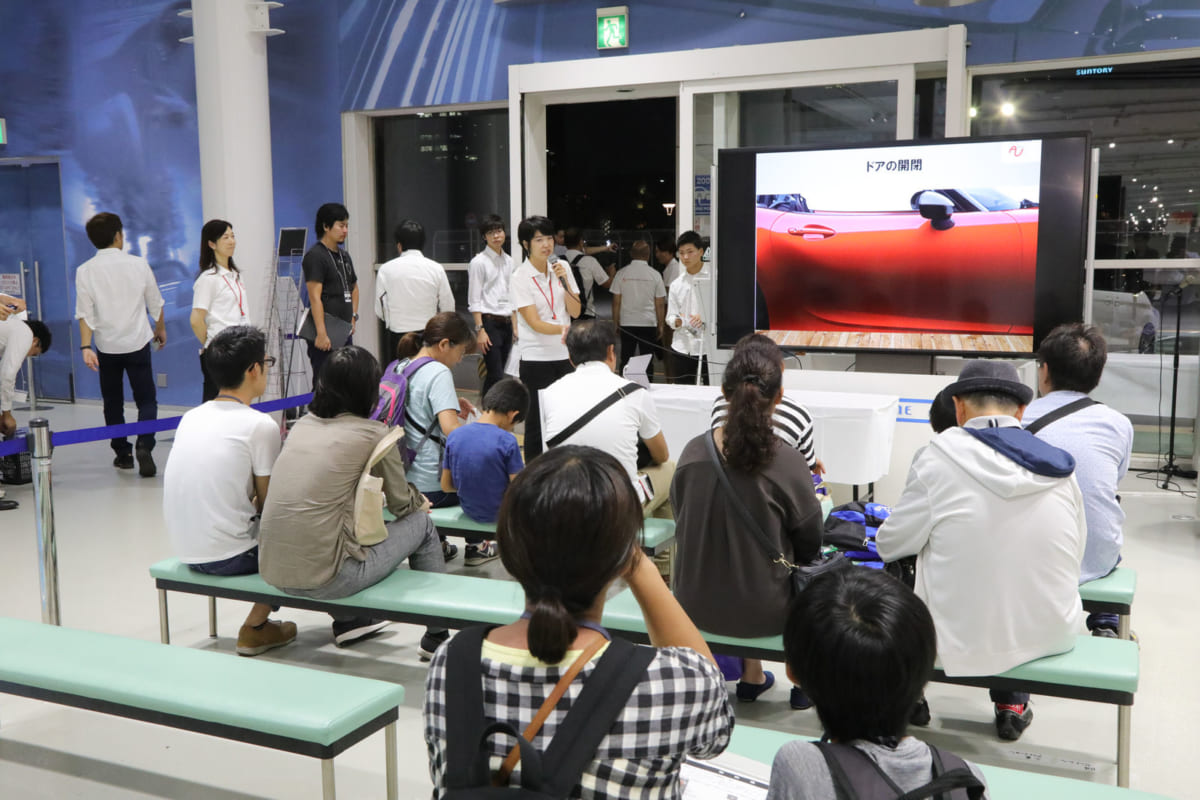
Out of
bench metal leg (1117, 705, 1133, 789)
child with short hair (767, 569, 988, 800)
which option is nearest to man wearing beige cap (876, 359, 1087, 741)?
bench metal leg (1117, 705, 1133, 789)

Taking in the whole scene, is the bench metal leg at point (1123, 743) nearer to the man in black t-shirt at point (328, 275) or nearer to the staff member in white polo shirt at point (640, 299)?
the man in black t-shirt at point (328, 275)

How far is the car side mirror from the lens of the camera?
562cm

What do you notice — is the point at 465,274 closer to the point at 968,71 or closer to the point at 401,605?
the point at 968,71


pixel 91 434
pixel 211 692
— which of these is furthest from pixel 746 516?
pixel 91 434

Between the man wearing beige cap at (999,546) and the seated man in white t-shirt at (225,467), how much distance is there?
2067 millimetres

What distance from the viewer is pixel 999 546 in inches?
101

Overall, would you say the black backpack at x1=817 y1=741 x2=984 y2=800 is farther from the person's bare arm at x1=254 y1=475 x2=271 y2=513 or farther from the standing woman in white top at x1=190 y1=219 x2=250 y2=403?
the standing woman in white top at x1=190 y1=219 x2=250 y2=403

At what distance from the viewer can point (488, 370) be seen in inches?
292

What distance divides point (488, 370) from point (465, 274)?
198 cm

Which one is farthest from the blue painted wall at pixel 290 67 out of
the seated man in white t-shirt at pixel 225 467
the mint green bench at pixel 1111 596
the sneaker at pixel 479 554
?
the seated man in white t-shirt at pixel 225 467

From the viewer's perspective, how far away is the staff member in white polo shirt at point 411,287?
22.2ft

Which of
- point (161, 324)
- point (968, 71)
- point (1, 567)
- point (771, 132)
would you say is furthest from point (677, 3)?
point (1, 567)

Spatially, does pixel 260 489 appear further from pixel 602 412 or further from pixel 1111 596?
pixel 1111 596

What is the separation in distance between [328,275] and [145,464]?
170cm
